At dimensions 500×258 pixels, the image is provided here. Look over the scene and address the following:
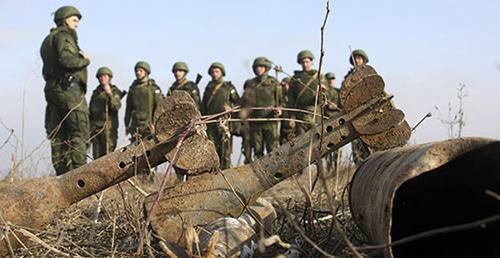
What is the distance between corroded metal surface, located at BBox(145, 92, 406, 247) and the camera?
2736 millimetres

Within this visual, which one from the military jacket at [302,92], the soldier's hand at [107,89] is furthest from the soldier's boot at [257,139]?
the soldier's hand at [107,89]

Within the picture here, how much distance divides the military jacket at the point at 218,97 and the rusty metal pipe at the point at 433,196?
834 centimetres

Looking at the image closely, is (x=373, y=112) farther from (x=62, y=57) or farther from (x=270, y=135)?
(x=270, y=135)

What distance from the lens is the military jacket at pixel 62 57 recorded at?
7004mm

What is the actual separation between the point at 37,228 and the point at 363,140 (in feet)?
4.73

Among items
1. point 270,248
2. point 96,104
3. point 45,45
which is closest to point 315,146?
point 270,248

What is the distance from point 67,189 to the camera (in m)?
2.92

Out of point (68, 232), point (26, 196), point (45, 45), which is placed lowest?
point (68, 232)

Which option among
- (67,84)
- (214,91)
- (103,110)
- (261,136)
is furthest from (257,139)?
(67,84)

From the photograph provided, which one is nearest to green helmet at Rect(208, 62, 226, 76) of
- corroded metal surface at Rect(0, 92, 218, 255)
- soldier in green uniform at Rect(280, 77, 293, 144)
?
soldier in green uniform at Rect(280, 77, 293, 144)

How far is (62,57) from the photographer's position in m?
7.00

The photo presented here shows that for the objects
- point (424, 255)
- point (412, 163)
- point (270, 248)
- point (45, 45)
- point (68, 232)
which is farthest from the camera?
point (45, 45)

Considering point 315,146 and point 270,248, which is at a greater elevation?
point 315,146

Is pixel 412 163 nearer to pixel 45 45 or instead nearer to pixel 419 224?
pixel 419 224
